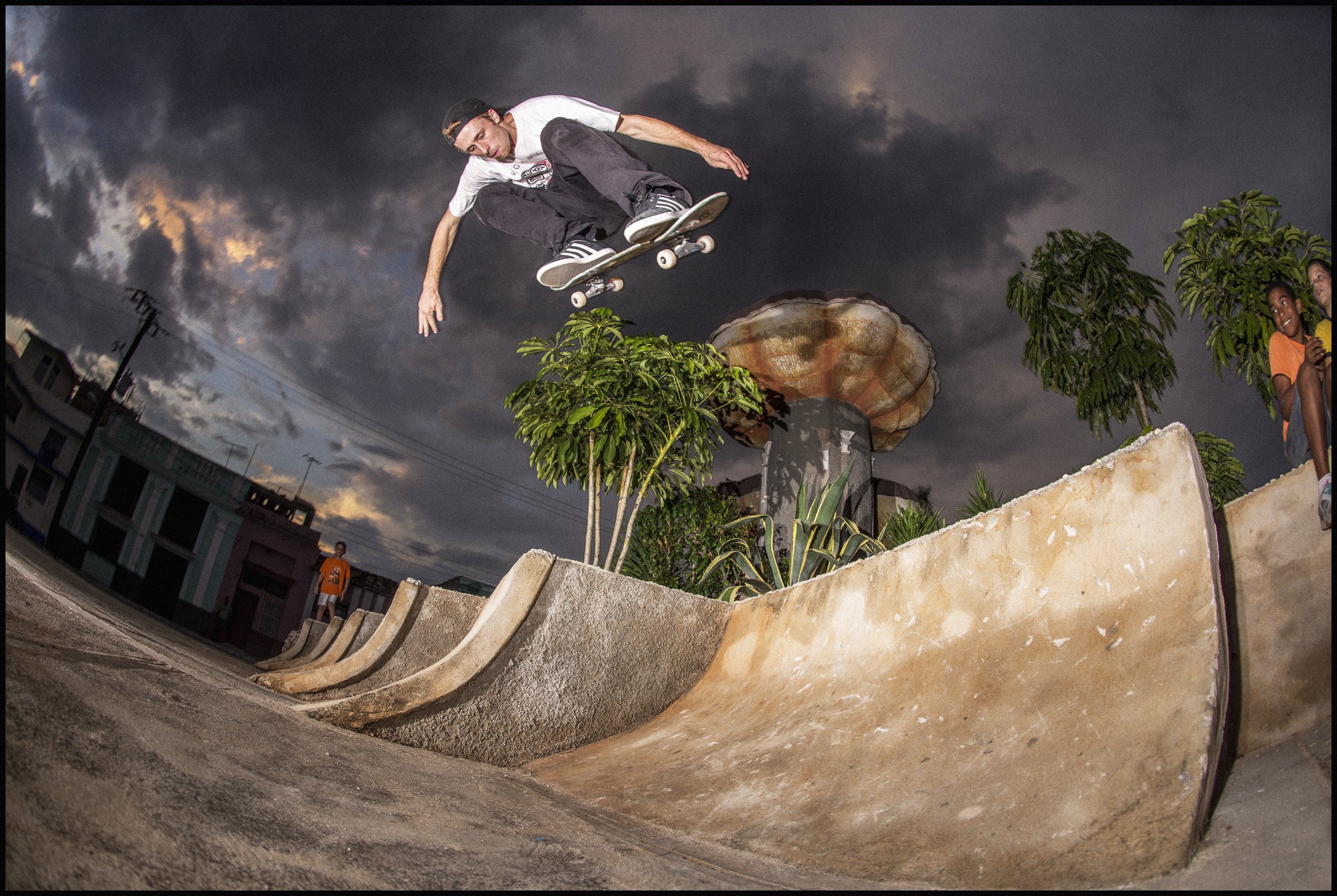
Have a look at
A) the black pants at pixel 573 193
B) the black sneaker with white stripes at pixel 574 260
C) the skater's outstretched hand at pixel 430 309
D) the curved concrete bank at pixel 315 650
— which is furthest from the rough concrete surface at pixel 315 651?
the black pants at pixel 573 193

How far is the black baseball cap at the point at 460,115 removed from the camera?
12.1 feet

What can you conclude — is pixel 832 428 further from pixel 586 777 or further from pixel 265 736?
pixel 265 736

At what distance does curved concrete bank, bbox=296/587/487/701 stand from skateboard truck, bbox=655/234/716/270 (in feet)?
7.72

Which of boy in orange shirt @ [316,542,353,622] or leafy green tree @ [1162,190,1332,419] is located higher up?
leafy green tree @ [1162,190,1332,419]

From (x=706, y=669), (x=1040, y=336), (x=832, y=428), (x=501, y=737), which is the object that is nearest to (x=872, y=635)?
(x=706, y=669)

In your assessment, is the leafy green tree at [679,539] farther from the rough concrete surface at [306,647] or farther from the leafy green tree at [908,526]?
the rough concrete surface at [306,647]

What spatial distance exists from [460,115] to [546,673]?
3.18m

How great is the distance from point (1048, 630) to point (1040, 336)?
29.1 feet

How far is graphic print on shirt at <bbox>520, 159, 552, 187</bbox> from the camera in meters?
3.99

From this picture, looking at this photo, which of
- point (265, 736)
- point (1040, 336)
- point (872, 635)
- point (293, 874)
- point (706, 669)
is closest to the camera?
point (293, 874)

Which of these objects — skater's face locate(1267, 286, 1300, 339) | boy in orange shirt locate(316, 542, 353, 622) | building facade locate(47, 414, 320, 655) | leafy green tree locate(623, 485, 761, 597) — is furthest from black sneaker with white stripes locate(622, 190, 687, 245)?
building facade locate(47, 414, 320, 655)

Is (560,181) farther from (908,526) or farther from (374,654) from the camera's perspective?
(908,526)

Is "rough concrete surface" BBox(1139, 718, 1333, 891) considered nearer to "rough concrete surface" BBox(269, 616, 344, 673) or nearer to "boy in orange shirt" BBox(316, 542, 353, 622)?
"rough concrete surface" BBox(269, 616, 344, 673)

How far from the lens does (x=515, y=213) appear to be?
4.21 m
